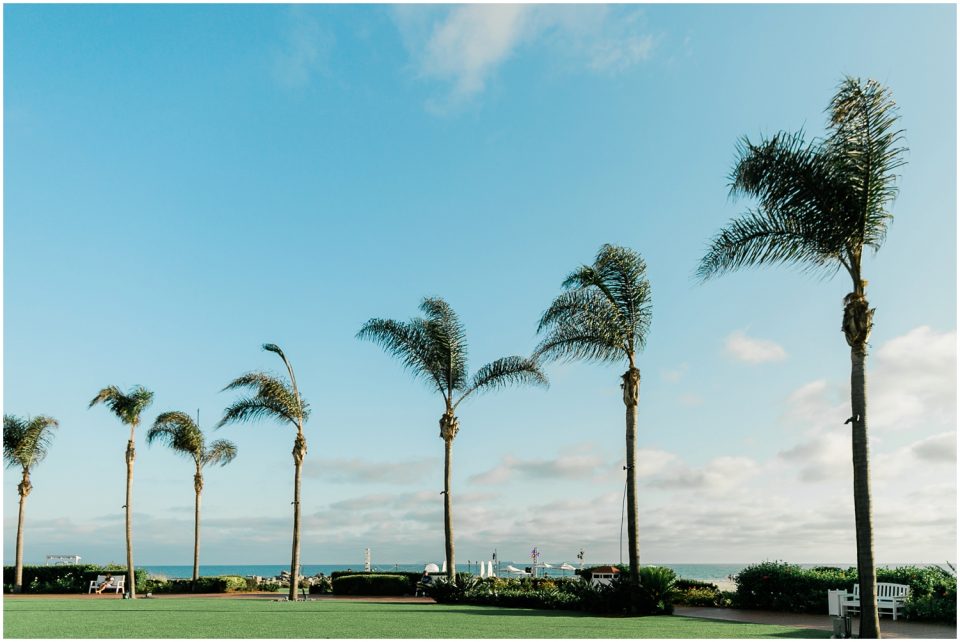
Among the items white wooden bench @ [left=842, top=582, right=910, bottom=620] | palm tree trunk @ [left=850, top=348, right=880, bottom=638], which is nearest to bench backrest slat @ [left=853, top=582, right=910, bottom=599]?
white wooden bench @ [left=842, top=582, right=910, bottom=620]

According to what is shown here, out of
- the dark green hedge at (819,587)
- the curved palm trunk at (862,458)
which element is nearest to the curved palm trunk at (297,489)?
the dark green hedge at (819,587)

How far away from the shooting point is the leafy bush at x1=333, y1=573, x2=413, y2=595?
30.7m

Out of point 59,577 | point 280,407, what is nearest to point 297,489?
point 280,407

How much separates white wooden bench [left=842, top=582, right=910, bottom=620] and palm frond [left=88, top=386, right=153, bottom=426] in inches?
932

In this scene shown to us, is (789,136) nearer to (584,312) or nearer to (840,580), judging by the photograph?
(584,312)

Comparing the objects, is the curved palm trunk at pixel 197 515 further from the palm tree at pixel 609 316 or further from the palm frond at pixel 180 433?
the palm tree at pixel 609 316

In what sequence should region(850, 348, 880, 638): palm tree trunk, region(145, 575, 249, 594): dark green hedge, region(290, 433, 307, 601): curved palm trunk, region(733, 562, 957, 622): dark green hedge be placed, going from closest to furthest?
1. region(850, 348, 880, 638): palm tree trunk
2. region(733, 562, 957, 622): dark green hedge
3. region(290, 433, 307, 601): curved palm trunk
4. region(145, 575, 249, 594): dark green hedge

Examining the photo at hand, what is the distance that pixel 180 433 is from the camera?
3544 cm

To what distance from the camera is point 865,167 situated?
1545 centimetres

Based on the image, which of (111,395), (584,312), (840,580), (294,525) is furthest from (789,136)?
(111,395)

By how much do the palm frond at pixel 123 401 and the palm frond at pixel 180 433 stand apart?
11.9 ft

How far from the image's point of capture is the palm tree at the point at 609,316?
2231 cm

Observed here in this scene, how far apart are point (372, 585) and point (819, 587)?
54.0 feet

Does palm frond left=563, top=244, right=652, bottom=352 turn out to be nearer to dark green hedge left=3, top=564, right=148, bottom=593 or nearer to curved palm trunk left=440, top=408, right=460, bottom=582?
curved palm trunk left=440, top=408, right=460, bottom=582
